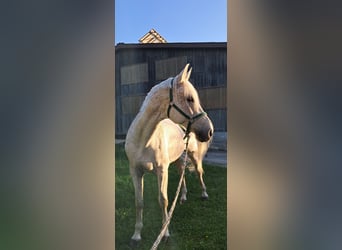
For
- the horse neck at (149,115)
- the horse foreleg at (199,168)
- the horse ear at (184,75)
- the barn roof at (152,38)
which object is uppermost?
the barn roof at (152,38)

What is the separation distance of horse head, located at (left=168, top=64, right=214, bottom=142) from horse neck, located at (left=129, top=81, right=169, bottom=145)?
21mm

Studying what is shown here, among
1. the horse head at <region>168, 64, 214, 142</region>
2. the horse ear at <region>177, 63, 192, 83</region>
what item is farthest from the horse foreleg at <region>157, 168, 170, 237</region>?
the horse ear at <region>177, 63, 192, 83</region>

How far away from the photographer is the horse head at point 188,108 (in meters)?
0.77

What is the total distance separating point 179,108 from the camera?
81cm

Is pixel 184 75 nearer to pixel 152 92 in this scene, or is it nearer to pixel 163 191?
pixel 152 92

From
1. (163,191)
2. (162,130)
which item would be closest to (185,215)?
(163,191)

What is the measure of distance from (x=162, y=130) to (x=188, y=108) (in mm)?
100

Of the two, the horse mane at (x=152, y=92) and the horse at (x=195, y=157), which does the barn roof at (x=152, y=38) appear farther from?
the horse at (x=195, y=157)

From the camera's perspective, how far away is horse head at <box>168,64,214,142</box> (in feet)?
2.51

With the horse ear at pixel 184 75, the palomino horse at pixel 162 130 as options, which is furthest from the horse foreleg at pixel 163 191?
the horse ear at pixel 184 75

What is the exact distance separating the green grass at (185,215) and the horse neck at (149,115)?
2.7 inches
